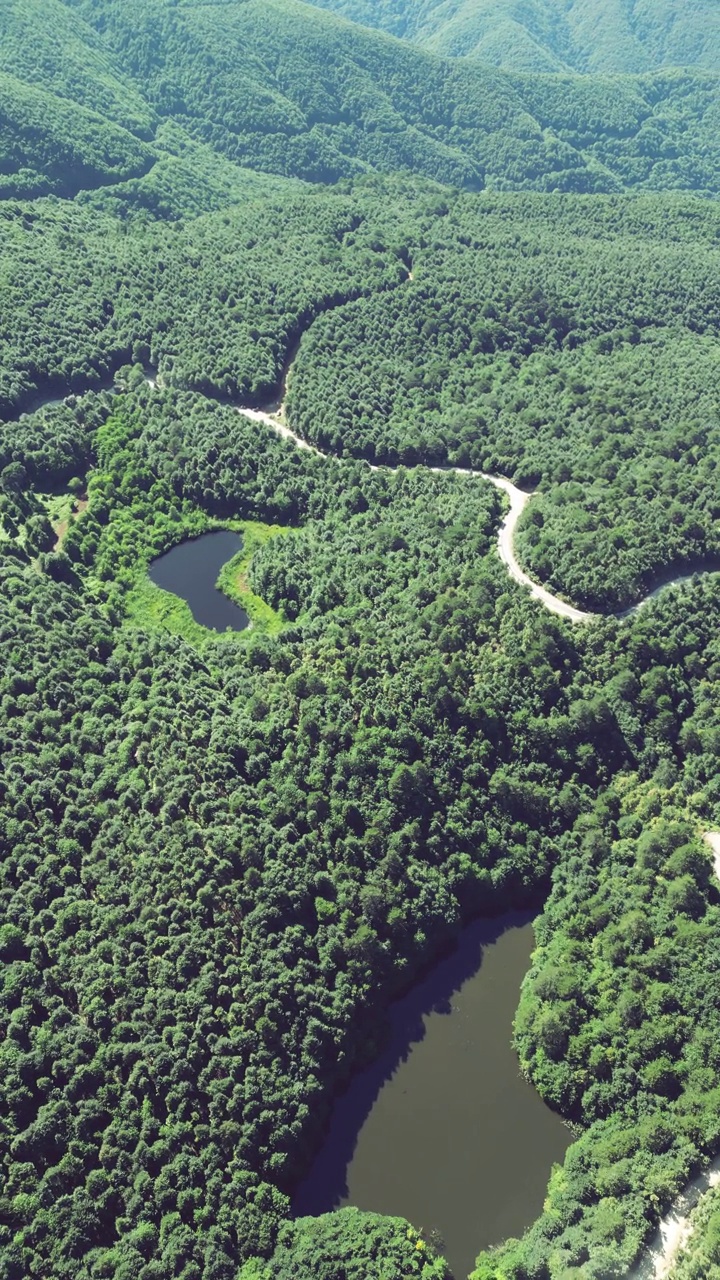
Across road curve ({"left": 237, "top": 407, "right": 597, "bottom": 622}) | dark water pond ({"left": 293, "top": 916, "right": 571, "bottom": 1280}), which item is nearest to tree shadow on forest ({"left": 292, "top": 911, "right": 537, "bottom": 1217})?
dark water pond ({"left": 293, "top": 916, "right": 571, "bottom": 1280})

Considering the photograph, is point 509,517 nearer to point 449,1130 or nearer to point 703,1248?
point 449,1130

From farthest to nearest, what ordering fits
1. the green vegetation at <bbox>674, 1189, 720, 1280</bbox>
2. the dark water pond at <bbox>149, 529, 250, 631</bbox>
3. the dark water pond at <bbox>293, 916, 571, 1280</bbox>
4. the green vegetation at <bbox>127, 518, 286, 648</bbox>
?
the dark water pond at <bbox>149, 529, 250, 631</bbox> → the green vegetation at <bbox>127, 518, 286, 648</bbox> → the dark water pond at <bbox>293, 916, 571, 1280</bbox> → the green vegetation at <bbox>674, 1189, 720, 1280</bbox>

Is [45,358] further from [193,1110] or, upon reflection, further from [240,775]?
[193,1110]

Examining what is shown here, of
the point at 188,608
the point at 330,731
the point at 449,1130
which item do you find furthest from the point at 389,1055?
the point at 188,608

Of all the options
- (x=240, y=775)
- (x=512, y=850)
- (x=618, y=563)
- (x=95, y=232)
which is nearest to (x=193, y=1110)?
(x=240, y=775)

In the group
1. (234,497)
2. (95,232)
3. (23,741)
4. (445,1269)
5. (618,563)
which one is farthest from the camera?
(95,232)

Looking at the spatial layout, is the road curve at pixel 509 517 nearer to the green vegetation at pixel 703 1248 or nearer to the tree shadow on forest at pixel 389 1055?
the tree shadow on forest at pixel 389 1055

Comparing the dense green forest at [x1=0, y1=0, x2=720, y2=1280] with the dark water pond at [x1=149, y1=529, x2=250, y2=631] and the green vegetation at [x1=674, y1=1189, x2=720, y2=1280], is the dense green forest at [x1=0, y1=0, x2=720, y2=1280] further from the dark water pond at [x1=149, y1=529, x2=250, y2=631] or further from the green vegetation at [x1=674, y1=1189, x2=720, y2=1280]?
the dark water pond at [x1=149, y1=529, x2=250, y2=631]
